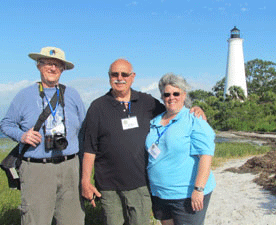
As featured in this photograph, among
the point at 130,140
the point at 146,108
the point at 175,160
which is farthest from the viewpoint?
the point at 146,108

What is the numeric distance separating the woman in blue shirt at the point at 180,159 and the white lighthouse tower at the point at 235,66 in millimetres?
37401

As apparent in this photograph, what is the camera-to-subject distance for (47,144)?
2680 mm

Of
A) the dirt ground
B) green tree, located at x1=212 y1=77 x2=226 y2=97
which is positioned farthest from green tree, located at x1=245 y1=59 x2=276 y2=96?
the dirt ground

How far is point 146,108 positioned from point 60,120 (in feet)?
2.68

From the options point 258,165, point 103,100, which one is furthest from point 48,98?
point 258,165

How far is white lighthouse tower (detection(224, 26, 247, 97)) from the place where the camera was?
→ 38.6 m

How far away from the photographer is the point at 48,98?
2.86 m

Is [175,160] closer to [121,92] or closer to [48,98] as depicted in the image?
[121,92]

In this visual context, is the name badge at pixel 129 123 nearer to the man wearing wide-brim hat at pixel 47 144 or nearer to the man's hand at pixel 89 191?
the man wearing wide-brim hat at pixel 47 144

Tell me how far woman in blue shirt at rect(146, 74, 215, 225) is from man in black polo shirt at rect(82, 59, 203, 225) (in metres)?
0.15

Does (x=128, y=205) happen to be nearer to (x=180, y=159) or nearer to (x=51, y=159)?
→ (x=180, y=159)

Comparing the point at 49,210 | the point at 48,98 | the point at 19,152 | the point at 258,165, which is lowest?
the point at 258,165

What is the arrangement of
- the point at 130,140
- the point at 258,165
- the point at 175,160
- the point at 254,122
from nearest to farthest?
1. the point at 175,160
2. the point at 130,140
3. the point at 258,165
4. the point at 254,122

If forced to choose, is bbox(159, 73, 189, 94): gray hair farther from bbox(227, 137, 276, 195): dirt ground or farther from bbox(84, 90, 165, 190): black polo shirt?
bbox(227, 137, 276, 195): dirt ground
